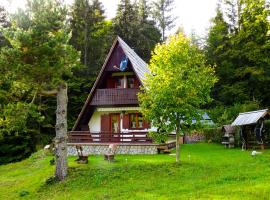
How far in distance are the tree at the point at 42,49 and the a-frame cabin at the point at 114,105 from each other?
28.8 feet

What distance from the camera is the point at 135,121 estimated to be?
2689 centimetres

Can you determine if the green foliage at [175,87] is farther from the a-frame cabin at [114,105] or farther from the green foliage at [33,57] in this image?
the a-frame cabin at [114,105]

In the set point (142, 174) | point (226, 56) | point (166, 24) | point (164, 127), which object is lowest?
point (142, 174)

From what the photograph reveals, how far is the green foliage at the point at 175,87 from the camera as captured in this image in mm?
17766

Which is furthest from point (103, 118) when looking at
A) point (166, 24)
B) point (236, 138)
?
point (166, 24)

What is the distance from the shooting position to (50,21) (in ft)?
50.4

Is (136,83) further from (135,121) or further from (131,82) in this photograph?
(135,121)

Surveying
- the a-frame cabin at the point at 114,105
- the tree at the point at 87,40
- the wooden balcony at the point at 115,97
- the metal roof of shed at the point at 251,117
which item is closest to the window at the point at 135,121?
the a-frame cabin at the point at 114,105

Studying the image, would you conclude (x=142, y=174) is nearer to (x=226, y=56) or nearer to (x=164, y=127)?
(x=164, y=127)

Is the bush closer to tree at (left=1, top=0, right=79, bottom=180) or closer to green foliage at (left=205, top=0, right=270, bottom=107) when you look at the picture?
tree at (left=1, top=0, right=79, bottom=180)

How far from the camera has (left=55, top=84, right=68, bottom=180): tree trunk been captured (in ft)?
54.6

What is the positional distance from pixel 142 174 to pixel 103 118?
1208cm

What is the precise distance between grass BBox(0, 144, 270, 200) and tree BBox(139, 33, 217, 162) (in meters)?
2.07

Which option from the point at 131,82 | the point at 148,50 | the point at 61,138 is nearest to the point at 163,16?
the point at 148,50
